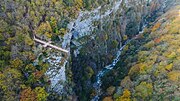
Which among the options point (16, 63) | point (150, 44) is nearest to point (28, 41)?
point (16, 63)

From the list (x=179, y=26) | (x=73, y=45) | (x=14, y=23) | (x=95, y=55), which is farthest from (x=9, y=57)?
(x=179, y=26)

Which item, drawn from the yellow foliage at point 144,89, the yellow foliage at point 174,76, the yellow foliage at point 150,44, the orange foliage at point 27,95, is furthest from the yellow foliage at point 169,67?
the orange foliage at point 27,95

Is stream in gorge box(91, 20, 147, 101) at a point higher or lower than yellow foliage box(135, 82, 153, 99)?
higher

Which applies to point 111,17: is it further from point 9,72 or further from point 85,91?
point 9,72

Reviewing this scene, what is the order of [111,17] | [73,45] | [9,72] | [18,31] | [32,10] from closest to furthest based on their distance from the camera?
[9,72] < [18,31] < [32,10] < [73,45] < [111,17]

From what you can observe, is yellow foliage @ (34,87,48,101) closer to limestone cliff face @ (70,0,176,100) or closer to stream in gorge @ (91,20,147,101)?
limestone cliff face @ (70,0,176,100)

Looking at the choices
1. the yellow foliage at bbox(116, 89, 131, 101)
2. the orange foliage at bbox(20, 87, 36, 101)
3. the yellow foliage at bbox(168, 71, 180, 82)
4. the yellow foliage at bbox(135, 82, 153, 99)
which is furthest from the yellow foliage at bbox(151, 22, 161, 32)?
the orange foliage at bbox(20, 87, 36, 101)
